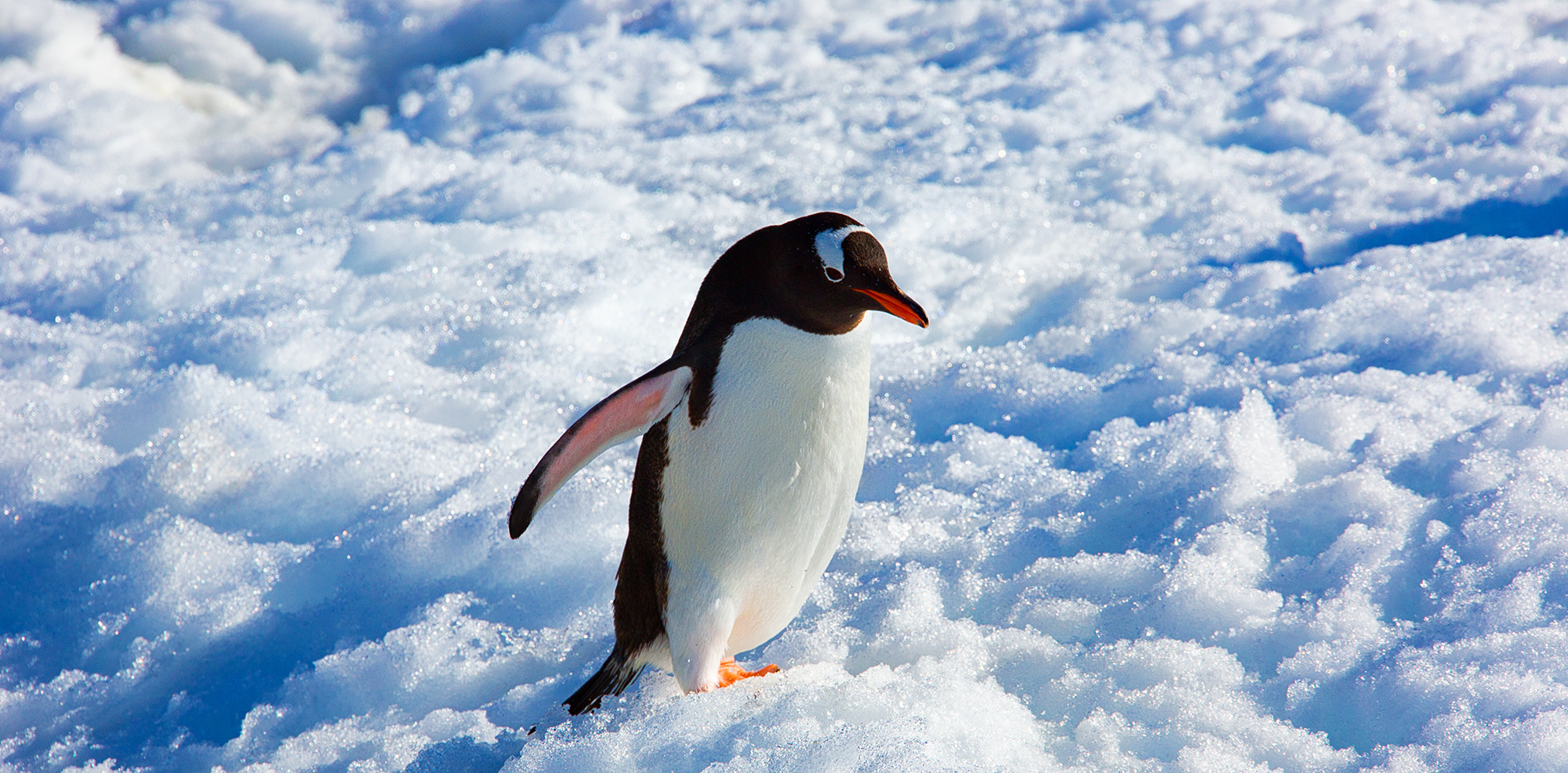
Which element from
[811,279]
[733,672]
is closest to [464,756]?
[733,672]

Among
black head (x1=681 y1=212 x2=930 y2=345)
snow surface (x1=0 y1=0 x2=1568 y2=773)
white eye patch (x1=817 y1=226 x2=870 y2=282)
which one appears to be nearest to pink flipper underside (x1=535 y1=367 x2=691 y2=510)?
black head (x1=681 y1=212 x2=930 y2=345)

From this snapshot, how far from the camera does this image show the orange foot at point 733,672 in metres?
1.67

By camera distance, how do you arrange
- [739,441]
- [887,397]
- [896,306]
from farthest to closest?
[887,397], [739,441], [896,306]

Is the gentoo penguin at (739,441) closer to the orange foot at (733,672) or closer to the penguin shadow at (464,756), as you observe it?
the orange foot at (733,672)

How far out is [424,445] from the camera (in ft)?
8.28

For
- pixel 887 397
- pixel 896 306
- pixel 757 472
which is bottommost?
pixel 757 472

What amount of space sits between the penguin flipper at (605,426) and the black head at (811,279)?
0.38 ft

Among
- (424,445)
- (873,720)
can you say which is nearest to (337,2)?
(424,445)

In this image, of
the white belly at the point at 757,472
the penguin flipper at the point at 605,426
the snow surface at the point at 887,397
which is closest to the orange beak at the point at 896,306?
the white belly at the point at 757,472

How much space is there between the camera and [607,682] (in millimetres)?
1681

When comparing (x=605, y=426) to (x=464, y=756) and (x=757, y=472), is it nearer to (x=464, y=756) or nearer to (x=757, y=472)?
(x=757, y=472)

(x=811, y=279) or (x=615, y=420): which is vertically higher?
(x=811, y=279)

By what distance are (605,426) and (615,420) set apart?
0.06 feet

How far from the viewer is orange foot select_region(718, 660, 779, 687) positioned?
1669 millimetres
